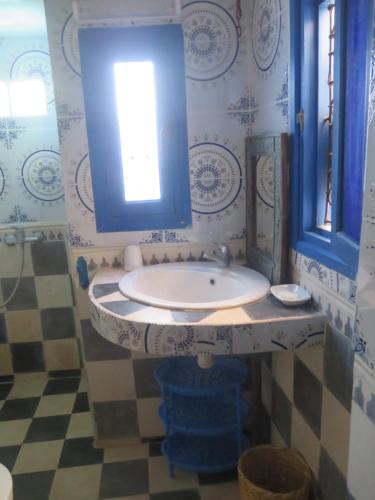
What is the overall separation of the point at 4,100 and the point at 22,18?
0.47 metres

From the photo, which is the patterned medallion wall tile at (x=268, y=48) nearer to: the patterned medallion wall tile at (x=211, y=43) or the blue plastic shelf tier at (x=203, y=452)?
the patterned medallion wall tile at (x=211, y=43)

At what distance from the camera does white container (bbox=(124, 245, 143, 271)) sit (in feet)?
5.67

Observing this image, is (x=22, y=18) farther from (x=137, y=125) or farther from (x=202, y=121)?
(x=202, y=121)

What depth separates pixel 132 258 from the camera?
173cm

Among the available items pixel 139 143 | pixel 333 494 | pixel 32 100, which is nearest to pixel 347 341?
pixel 333 494

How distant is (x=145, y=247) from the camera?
1.80m

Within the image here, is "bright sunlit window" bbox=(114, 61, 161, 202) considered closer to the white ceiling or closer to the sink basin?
the sink basin

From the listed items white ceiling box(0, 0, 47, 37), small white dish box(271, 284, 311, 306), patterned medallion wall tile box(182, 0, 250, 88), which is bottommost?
small white dish box(271, 284, 311, 306)

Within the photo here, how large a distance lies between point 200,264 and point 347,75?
3.03ft

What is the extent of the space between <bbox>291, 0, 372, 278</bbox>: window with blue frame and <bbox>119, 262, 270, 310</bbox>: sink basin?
26 centimetres

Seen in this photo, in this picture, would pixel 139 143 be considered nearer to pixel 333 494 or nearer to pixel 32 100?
pixel 32 100

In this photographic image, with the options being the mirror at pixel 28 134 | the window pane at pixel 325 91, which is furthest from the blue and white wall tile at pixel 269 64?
the mirror at pixel 28 134

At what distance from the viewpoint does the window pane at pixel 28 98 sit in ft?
7.46

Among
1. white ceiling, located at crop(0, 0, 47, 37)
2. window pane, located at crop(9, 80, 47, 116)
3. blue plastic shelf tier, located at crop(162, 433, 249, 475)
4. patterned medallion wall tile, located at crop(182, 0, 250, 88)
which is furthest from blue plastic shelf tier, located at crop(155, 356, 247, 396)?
white ceiling, located at crop(0, 0, 47, 37)
